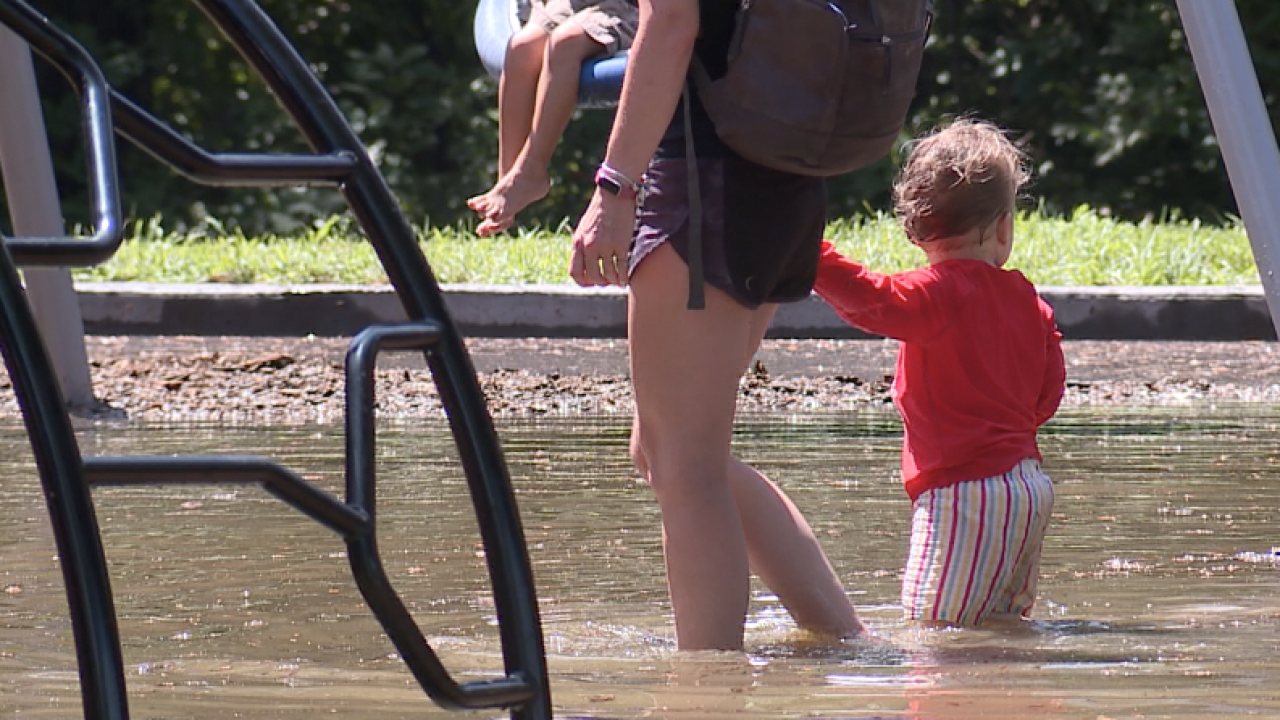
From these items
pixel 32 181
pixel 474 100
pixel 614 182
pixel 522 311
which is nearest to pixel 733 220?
pixel 614 182

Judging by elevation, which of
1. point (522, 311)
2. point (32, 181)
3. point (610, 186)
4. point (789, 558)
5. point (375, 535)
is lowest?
point (522, 311)

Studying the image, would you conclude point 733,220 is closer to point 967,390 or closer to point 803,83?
point 803,83

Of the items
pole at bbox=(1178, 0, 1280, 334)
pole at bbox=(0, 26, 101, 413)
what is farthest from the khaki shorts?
pole at bbox=(0, 26, 101, 413)

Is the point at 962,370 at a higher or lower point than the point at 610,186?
lower

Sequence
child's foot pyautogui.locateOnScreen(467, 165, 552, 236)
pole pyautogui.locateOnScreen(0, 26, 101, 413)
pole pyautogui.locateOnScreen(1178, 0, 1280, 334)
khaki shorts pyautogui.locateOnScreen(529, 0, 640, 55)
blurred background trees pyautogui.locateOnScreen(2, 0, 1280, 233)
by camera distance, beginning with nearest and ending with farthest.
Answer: child's foot pyautogui.locateOnScreen(467, 165, 552, 236), khaki shorts pyautogui.locateOnScreen(529, 0, 640, 55), pole pyautogui.locateOnScreen(1178, 0, 1280, 334), pole pyautogui.locateOnScreen(0, 26, 101, 413), blurred background trees pyautogui.locateOnScreen(2, 0, 1280, 233)

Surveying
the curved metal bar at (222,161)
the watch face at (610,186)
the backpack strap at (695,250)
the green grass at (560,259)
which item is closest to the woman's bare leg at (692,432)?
the backpack strap at (695,250)

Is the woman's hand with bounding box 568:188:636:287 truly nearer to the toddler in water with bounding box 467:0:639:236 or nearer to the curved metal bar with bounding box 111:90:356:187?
the toddler in water with bounding box 467:0:639:236

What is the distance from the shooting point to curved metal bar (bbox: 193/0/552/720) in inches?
70.8

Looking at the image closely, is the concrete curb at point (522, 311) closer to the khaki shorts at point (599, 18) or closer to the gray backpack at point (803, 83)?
the khaki shorts at point (599, 18)

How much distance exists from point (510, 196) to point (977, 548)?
101 centimetres

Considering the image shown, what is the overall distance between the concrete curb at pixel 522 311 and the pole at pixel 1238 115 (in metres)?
5.10

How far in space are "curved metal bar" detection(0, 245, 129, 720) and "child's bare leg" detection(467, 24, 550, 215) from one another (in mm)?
1970

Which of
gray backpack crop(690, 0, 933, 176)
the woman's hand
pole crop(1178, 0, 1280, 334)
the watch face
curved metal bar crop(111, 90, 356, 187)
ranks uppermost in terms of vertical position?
curved metal bar crop(111, 90, 356, 187)

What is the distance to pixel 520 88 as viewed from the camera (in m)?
3.53
